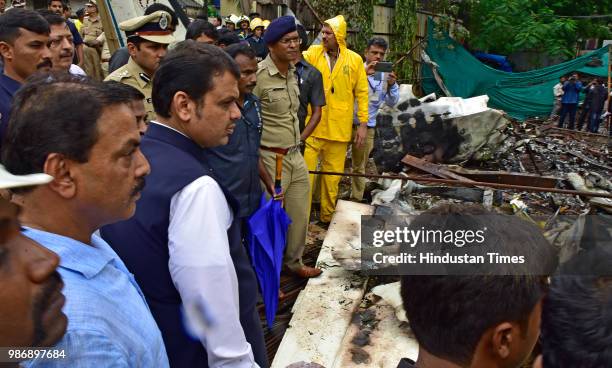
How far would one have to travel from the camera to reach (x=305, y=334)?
3.27m

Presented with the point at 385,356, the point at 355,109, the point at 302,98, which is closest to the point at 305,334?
the point at 385,356

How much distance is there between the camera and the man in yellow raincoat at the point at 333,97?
5152 mm

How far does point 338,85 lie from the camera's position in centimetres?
520

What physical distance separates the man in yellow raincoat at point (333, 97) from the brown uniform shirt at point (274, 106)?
1223 mm

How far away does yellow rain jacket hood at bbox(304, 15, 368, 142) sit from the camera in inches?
203

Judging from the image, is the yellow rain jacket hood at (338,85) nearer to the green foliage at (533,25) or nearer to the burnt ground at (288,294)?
the burnt ground at (288,294)

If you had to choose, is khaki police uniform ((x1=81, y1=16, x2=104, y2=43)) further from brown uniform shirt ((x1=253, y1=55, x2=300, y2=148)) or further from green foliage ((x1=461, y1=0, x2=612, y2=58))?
green foliage ((x1=461, y1=0, x2=612, y2=58))

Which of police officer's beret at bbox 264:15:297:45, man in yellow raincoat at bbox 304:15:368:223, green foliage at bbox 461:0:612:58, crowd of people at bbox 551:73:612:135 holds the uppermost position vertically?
police officer's beret at bbox 264:15:297:45

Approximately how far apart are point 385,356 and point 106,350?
2282mm

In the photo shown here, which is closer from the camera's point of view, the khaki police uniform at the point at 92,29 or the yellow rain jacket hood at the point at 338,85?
the yellow rain jacket hood at the point at 338,85

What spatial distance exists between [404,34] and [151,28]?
11367 millimetres

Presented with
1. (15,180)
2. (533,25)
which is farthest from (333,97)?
(533,25)

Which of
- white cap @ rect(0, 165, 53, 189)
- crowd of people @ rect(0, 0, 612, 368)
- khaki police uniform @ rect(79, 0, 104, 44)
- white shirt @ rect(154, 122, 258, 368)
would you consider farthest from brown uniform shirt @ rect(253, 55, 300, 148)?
khaki police uniform @ rect(79, 0, 104, 44)

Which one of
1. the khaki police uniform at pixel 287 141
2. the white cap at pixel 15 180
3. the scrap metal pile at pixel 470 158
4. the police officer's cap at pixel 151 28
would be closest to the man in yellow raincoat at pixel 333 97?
the scrap metal pile at pixel 470 158
